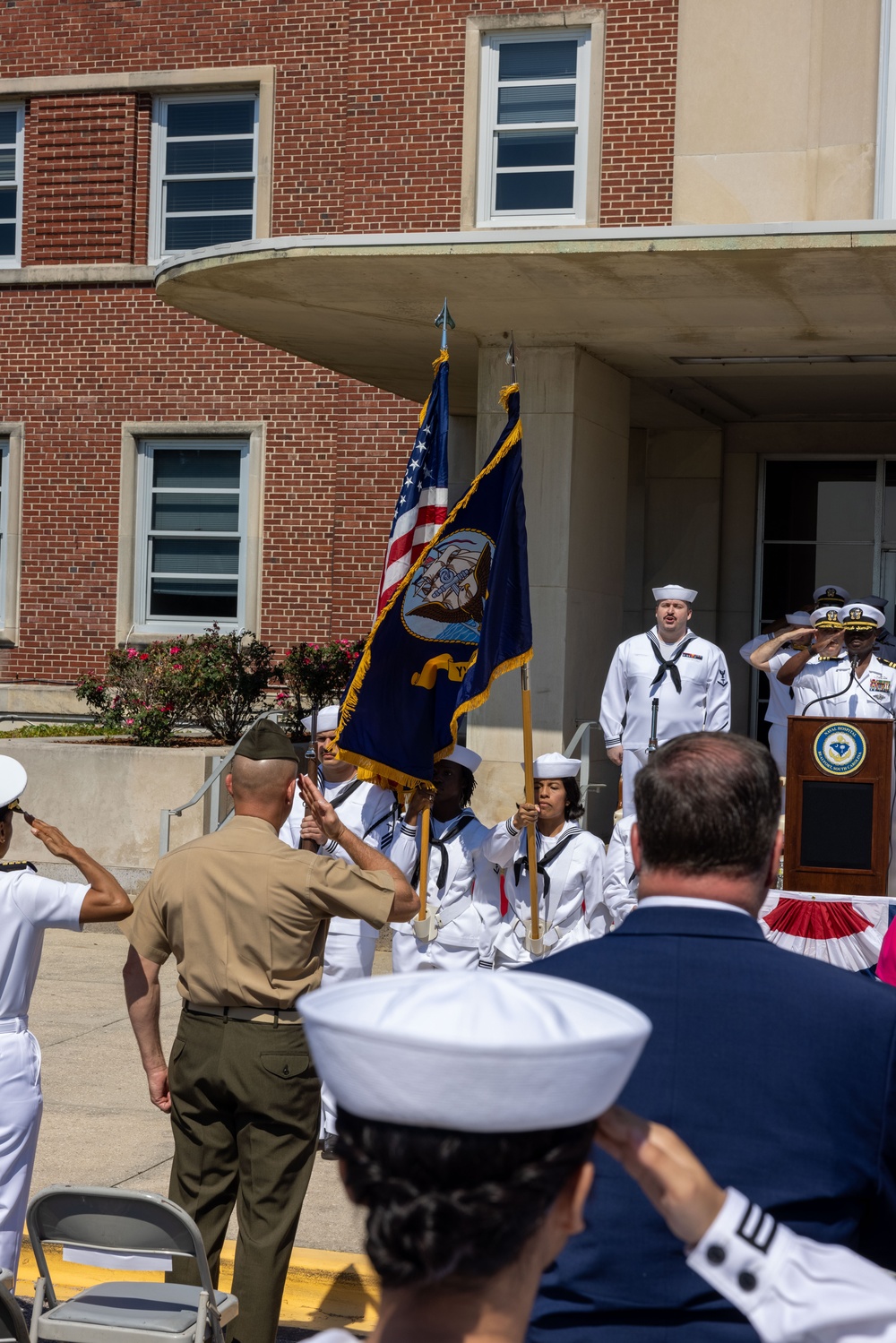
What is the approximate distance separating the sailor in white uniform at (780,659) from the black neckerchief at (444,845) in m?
3.77

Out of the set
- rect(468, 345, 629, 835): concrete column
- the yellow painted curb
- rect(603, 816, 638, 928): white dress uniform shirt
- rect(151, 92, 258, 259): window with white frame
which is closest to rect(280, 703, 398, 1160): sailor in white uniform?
the yellow painted curb

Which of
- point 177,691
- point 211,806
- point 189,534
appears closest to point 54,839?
point 211,806

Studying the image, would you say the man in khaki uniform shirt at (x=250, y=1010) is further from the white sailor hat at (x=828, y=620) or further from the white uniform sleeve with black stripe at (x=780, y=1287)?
the white sailor hat at (x=828, y=620)

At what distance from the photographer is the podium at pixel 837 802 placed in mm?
7621

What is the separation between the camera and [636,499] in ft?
51.5

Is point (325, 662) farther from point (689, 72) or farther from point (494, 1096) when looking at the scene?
point (494, 1096)

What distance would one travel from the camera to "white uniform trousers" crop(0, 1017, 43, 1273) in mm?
4270

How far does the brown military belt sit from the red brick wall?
12969mm

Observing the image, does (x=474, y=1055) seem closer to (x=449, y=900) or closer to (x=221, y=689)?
(x=449, y=900)

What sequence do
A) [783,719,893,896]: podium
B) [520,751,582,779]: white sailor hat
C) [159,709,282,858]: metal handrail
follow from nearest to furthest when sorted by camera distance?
[520,751,582,779]: white sailor hat → [783,719,893,896]: podium → [159,709,282,858]: metal handrail

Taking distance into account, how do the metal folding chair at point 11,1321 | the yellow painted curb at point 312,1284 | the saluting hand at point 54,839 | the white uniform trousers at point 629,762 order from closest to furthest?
1. the metal folding chair at point 11,1321
2. the saluting hand at point 54,839
3. the yellow painted curb at point 312,1284
4. the white uniform trousers at point 629,762

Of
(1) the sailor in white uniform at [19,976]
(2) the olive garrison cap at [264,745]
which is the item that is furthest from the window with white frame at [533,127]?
(1) the sailor in white uniform at [19,976]

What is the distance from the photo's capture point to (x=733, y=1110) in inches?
83.8

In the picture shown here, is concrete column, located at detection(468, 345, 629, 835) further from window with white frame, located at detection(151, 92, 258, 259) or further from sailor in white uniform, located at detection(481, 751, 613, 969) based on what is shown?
A: window with white frame, located at detection(151, 92, 258, 259)
